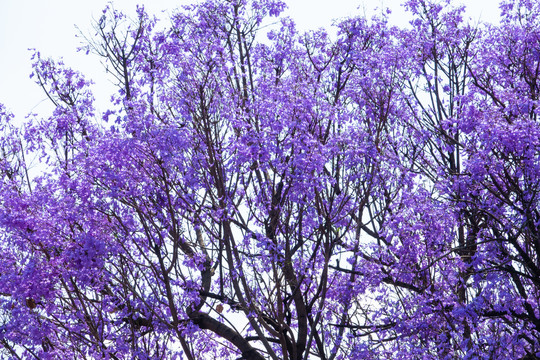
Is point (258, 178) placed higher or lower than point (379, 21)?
lower

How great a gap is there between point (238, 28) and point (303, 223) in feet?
16.7

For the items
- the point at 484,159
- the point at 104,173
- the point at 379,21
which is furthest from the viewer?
the point at 379,21

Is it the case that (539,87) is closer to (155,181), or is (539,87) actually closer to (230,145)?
(230,145)

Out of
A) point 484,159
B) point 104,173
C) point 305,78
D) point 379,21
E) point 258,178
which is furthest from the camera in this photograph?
point 379,21

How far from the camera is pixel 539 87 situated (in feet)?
45.3

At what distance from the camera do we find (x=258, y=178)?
44.1 ft

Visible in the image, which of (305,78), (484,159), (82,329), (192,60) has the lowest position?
(82,329)

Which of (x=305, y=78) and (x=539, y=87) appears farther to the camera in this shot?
(x=305, y=78)

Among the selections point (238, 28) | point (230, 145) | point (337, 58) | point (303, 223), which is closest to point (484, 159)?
point (303, 223)

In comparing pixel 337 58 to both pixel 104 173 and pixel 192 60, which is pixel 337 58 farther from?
pixel 104 173

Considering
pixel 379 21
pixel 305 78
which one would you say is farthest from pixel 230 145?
pixel 379 21

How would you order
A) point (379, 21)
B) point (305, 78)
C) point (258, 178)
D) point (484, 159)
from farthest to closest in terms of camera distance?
point (379, 21) → point (305, 78) → point (258, 178) → point (484, 159)

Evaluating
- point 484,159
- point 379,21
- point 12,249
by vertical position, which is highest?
point 379,21

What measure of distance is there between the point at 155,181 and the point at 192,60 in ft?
8.70
